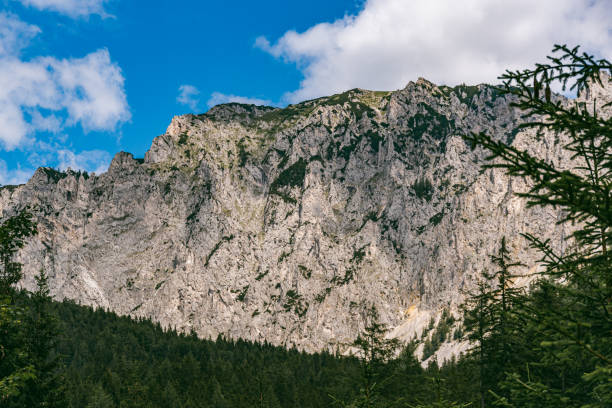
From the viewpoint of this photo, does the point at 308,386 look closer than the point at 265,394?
No

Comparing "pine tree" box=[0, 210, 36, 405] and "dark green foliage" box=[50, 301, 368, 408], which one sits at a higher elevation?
"pine tree" box=[0, 210, 36, 405]

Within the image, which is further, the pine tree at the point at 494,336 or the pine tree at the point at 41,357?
the pine tree at the point at 494,336

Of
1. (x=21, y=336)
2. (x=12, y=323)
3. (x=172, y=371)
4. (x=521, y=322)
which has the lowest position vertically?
(x=172, y=371)

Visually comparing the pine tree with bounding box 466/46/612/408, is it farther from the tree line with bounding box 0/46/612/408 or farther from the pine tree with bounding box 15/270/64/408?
the pine tree with bounding box 15/270/64/408

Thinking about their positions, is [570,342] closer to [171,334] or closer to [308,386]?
[308,386]

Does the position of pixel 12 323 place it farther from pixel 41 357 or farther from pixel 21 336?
pixel 41 357

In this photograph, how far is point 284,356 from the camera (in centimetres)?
14550

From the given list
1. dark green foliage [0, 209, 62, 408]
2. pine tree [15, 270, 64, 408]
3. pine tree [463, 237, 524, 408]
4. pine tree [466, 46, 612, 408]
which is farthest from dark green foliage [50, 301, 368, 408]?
pine tree [466, 46, 612, 408]

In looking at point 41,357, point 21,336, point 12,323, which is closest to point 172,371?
point 41,357

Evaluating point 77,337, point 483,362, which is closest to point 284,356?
point 77,337

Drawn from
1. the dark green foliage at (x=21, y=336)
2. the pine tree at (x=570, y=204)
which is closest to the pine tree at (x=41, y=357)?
the dark green foliage at (x=21, y=336)

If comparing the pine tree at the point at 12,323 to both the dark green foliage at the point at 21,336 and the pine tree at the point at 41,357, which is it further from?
the pine tree at the point at 41,357

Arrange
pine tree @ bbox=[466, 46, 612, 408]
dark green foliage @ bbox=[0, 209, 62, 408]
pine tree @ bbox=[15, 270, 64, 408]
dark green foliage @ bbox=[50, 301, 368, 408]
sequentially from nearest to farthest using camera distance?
pine tree @ bbox=[466, 46, 612, 408]
dark green foliage @ bbox=[0, 209, 62, 408]
pine tree @ bbox=[15, 270, 64, 408]
dark green foliage @ bbox=[50, 301, 368, 408]

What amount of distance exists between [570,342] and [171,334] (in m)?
171
